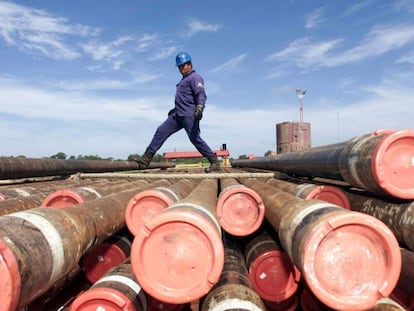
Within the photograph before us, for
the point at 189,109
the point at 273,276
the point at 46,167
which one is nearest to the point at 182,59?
the point at 189,109

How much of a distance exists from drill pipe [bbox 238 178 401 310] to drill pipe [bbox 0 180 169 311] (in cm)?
108

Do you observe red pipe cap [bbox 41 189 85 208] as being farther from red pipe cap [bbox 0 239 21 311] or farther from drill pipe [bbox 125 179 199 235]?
red pipe cap [bbox 0 239 21 311]

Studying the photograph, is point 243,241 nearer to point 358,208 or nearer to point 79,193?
point 358,208

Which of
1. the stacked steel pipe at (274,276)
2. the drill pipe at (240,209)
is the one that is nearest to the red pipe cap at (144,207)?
the drill pipe at (240,209)

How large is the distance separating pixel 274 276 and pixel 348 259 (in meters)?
1.05

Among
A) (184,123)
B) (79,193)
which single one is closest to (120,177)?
(184,123)

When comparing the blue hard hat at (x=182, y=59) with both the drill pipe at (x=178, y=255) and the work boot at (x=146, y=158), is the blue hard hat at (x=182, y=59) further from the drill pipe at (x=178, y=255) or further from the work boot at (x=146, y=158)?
the drill pipe at (x=178, y=255)

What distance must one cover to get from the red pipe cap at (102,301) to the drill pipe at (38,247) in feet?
0.65

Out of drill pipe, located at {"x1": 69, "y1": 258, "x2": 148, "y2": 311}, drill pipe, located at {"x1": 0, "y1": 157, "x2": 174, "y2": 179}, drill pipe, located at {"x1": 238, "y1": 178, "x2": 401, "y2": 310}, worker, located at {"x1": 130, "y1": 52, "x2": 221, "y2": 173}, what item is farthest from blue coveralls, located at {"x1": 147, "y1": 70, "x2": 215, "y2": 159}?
drill pipe, located at {"x1": 238, "y1": 178, "x2": 401, "y2": 310}

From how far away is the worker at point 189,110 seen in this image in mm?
6887

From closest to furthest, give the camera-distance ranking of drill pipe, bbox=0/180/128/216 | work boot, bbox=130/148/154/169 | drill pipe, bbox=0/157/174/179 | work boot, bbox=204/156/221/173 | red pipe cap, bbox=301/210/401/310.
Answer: red pipe cap, bbox=301/210/401/310 < drill pipe, bbox=0/180/128/216 < drill pipe, bbox=0/157/174/179 < work boot, bbox=204/156/221/173 < work boot, bbox=130/148/154/169

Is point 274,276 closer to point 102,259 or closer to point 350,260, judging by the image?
point 350,260

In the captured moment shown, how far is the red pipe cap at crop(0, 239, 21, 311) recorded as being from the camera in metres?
1.41

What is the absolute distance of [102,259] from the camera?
2986 mm
